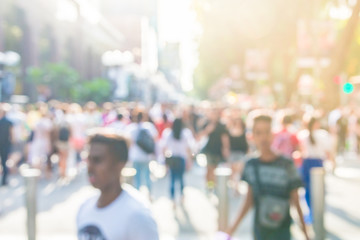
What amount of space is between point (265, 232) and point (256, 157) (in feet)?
1.95

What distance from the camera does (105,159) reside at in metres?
3.33

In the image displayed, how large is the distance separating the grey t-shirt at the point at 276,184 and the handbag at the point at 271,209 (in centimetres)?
2

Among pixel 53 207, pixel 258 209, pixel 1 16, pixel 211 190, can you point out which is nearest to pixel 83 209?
pixel 258 209

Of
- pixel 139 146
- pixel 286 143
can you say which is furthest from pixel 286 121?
pixel 139 146

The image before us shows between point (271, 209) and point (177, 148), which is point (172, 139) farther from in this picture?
point (271, 209)

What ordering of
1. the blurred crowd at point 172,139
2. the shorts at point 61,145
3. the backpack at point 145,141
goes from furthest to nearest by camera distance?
the shorts at point 61,145 < the backpack at point 145,141 < the blurred crowd at point 172,139

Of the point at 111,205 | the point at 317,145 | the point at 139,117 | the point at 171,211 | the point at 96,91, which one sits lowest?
the point at 171,211

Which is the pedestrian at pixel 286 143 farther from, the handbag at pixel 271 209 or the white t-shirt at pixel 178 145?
the handbag at pixel 271 209

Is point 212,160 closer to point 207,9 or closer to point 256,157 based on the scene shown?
point 256,157

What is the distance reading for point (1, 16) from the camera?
31.0 m

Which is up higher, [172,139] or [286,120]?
[286,120]

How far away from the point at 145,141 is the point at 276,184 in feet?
18.6

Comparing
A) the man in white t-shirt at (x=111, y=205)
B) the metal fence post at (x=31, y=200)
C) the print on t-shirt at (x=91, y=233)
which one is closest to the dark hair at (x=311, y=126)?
the metal fence post at (x=31, y=200)

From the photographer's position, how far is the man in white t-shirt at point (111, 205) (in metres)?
3.13
